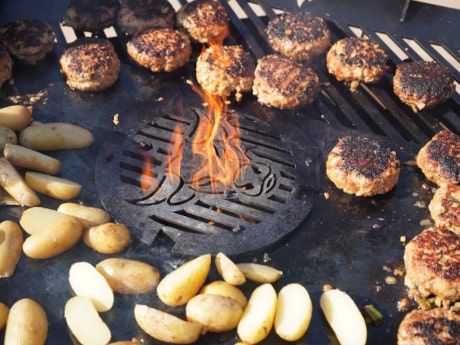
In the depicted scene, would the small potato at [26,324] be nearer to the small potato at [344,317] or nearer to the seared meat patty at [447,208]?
the small potato at [344,317]

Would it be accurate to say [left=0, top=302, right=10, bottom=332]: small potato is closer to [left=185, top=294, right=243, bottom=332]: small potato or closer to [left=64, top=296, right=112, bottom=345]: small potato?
[left=64, top=296, right=112, bottom=345]: small potato

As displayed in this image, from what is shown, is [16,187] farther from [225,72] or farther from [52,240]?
[225,72]

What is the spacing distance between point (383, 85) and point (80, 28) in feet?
9.09

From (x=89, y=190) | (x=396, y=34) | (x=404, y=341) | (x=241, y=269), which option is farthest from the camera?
(x=396, y=34)

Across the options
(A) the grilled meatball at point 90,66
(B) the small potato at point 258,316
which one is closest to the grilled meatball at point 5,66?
(A) the grilled meatball at point 90,66

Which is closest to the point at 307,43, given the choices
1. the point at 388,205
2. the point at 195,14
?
the point at 195,14

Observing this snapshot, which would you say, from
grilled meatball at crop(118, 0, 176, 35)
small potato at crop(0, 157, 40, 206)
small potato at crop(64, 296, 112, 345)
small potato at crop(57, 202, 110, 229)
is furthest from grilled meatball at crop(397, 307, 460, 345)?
grilled meatball at crop(118, 0, 176, 35)

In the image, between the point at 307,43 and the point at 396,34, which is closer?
the point at 307,43

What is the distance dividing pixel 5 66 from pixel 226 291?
8.83 feet

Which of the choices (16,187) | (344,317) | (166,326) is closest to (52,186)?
(16,187)

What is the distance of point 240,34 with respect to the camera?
5.04 metres

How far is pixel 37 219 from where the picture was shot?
10.9 feet

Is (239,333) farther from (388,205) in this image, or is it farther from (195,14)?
(195,14)

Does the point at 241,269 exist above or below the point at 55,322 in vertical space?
above
